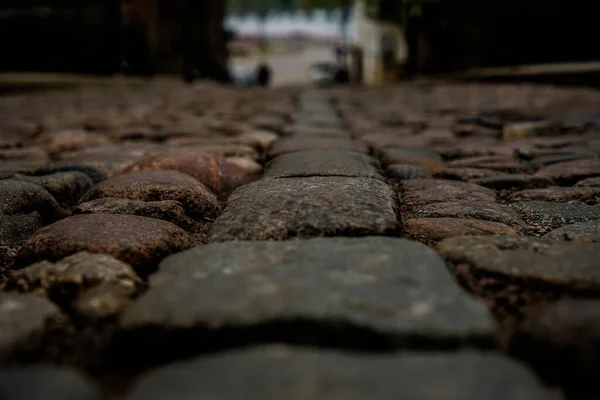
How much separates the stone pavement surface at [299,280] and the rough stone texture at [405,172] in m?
0.01

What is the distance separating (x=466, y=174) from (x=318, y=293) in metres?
1.24

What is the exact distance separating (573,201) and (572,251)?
1.82 ft

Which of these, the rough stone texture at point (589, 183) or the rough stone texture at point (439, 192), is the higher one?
the rough stone texture at point (589, 183)

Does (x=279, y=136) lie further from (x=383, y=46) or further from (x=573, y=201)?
(x=383, y=46)

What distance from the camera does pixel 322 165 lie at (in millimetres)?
1785

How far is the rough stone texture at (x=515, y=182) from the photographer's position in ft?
5.69

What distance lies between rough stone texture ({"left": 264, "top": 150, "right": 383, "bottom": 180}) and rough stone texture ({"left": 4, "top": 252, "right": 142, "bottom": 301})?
0.79 metres

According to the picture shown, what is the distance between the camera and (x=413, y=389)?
0.58 m

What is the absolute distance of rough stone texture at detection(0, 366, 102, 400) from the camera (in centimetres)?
57

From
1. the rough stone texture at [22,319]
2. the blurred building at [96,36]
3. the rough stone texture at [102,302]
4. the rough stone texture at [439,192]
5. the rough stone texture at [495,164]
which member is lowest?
the rough stone texture at [495,164]

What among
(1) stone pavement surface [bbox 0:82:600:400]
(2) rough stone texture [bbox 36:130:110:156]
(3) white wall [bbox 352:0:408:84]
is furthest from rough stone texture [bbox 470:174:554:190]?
(3) white wall [bbox 352:0:408:84]

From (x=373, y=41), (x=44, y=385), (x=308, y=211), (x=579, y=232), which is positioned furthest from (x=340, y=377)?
(x=373, y=41)

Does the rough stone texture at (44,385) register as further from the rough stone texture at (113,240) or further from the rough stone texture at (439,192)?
the rough stone texture at (439,192)

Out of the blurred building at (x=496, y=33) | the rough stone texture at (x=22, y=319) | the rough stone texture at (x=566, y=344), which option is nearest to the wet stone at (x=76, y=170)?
the rough stone texture at (x=22, y=319)
